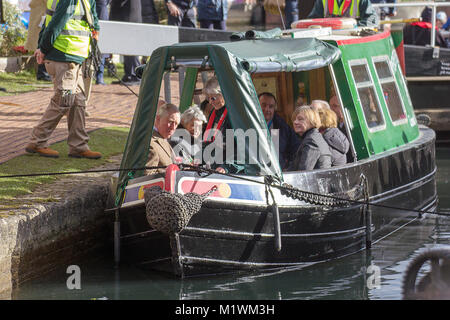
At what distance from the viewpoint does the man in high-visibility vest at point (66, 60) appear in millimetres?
9961

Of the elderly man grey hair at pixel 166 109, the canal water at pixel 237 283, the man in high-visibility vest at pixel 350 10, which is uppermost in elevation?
the man in high-visibility vest at pixel 350 10

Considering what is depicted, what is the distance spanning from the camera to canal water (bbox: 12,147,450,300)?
7.82 meters

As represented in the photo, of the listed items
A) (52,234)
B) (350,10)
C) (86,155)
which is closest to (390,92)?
(350,10)

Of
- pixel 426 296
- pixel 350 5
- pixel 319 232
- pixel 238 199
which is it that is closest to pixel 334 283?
pixel 319 232

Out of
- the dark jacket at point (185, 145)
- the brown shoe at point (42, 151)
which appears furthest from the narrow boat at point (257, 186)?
the brown shoe at point (42, 151)

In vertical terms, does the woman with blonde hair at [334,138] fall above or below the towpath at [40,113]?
above

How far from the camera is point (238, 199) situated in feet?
26.0

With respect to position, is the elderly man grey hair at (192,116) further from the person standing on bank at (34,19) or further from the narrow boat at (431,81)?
the narrow boat at (431,81)

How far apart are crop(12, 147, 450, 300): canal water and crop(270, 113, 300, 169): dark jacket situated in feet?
4.15

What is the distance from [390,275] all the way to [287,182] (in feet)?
4.37

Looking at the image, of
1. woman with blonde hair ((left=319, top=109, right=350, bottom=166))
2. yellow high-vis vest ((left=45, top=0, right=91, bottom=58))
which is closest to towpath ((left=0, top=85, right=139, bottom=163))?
yellow high-vis vest ((left=45, top=0, right=91, bottom=58))

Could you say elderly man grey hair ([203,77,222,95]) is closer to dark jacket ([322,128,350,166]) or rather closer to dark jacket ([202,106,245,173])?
dark jacket ([202,106,245,173])

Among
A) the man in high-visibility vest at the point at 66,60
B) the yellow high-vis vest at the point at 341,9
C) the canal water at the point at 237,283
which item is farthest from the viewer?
the yellow high-vis vest at the point at 341,9
